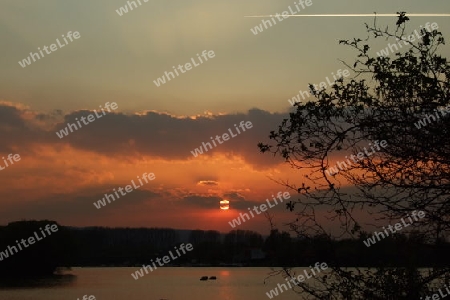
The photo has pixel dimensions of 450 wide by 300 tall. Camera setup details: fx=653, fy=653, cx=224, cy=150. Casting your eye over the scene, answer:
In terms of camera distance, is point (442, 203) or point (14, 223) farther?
point (14, 223)

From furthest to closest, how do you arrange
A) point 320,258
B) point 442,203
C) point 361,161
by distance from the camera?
point 320,258
point 361,161
point 442,203

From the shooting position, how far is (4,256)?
7719cm

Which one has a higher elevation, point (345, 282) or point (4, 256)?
point (4, 256)

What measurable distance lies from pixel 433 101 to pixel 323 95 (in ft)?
3.96

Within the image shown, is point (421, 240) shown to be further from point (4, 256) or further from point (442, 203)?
point (4, 256)

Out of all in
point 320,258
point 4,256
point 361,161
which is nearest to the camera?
point 361,161

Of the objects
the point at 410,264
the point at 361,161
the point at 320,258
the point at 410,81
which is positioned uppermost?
the point at 410,81

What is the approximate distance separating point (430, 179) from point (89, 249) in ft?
318

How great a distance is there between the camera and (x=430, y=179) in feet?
22.6

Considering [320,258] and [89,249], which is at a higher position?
[89,249]

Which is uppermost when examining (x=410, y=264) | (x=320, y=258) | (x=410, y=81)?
(x=410, y=81)

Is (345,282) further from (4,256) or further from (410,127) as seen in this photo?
(4,256)

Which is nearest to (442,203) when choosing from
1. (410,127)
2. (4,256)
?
(410,127)

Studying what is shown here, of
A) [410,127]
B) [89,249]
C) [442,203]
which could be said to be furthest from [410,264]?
[89,249]
